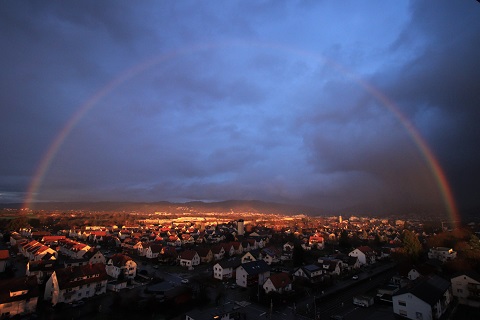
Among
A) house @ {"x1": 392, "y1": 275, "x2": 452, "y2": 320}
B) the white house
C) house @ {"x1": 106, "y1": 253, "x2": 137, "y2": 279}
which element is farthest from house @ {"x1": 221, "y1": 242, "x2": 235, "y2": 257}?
house @ {"x1": 392, "y1": 275, "x2": 452, "y2": 320}

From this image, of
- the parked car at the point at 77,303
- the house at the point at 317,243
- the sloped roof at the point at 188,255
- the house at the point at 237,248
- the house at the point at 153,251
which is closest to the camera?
the parked car at the point at 77,303

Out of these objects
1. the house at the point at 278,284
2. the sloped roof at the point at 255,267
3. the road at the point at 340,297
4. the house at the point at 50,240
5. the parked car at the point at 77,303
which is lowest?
the road at the point at 340,297

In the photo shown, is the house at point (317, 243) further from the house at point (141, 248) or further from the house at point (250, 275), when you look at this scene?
the house at point (141, 248)

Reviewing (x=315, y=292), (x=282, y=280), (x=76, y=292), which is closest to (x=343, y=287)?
(x=315, y=292)

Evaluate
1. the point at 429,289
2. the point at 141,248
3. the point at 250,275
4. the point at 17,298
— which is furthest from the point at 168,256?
the point at 429,289

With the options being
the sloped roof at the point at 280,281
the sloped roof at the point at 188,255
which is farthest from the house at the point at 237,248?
the sloped roof at the point at 280,281

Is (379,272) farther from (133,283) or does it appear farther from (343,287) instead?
(133,283)

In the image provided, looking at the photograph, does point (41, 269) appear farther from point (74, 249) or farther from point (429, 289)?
point (429, 289)

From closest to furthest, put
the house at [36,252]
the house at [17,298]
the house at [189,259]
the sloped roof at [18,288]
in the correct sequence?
the house at [17,298] < the sloped roof at [18,288] < the house at [36,252] < the house at [189,259]
